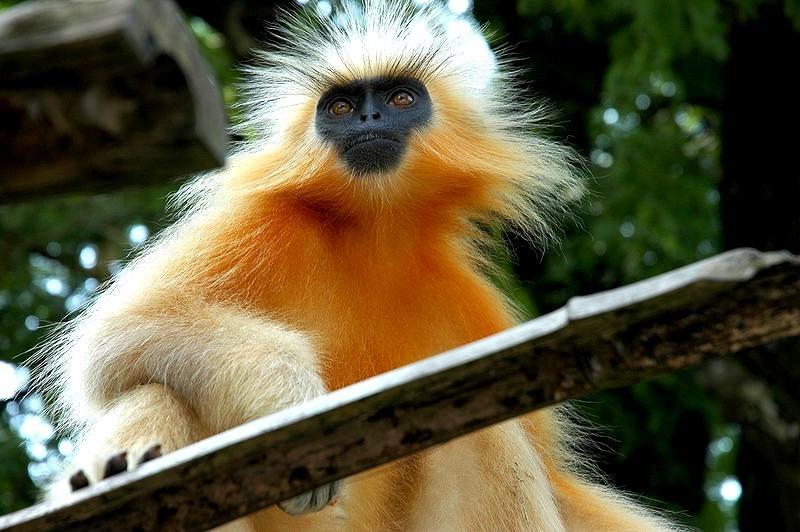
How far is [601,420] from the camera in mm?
8258

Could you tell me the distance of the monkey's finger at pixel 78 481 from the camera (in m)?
2.85

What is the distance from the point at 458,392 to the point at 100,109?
952mm

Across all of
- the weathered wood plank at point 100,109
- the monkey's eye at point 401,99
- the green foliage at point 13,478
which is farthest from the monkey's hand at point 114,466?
the green foliage at point 13,478

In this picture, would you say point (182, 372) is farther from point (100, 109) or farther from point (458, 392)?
point (100, 109)

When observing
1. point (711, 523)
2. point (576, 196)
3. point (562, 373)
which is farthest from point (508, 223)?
point (711, 523)

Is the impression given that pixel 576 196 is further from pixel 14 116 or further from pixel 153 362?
pixel 14 116

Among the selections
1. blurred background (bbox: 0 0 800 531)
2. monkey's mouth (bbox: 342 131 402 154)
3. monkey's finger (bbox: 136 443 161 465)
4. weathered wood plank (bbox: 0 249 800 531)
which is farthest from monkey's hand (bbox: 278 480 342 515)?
blurred background (bbox: 0 0 800 531)

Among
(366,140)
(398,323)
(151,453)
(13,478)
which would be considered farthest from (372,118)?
(13,478)

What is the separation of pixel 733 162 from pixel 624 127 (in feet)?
2.87

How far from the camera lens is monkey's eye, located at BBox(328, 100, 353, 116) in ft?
16.3

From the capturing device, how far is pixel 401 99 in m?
5.01

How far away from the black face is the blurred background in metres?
2.40

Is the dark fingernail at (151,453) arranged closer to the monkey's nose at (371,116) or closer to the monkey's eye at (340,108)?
the monkey's nose at (371,116)

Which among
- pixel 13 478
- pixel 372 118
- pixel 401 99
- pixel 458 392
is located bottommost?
pixel 458 392
